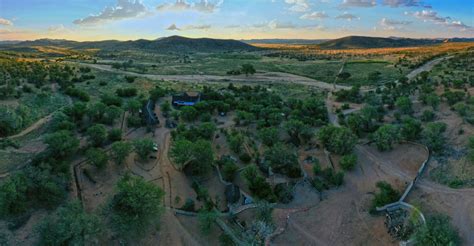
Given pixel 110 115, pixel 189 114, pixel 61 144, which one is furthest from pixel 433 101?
pixel 61 144

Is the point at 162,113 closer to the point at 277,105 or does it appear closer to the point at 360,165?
the point at 277,105

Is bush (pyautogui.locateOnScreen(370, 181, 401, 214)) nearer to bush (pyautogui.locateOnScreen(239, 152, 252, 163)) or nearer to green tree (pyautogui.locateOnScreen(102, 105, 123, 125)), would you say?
bush (pyautogui.locateOnScreen(239, 152, 252, 163))

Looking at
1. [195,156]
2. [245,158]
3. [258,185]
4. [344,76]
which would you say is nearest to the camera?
[258,185]

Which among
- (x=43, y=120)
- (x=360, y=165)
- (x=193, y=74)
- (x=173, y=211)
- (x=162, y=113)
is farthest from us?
(x=193, y=74)

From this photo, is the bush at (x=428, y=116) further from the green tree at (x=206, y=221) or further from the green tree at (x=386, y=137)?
the green tree at (x=206, y=221)

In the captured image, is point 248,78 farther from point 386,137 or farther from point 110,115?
point 386,137

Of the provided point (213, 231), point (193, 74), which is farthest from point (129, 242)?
point (193, 74)
